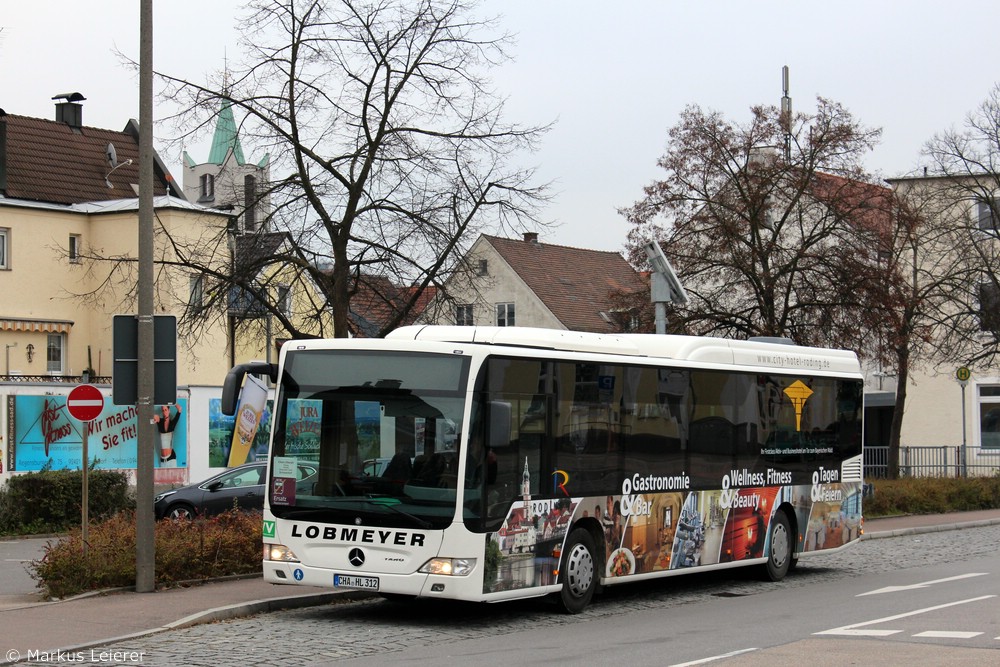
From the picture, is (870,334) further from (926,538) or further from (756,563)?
(756,563)

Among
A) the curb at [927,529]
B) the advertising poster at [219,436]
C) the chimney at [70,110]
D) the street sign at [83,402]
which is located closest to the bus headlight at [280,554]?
the street sign at [83,402]

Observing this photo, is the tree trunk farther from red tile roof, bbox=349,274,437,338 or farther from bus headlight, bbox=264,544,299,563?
bus headlight, bbox=264,544,299,563

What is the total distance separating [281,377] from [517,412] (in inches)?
97.2

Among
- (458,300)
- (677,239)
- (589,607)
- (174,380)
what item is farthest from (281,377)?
(677,239)

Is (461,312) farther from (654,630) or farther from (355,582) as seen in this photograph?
(654,630)

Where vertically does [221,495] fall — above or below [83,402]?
below

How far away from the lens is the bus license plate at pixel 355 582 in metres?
12.8

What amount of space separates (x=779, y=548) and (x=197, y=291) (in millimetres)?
10099

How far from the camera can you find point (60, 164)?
4888cm

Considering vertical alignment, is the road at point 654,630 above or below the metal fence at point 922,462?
above

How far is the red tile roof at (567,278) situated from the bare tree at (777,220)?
33.5 metres

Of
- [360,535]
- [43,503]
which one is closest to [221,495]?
[43,503]

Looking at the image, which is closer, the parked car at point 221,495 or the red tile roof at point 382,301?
the red tile roof at point 382,301

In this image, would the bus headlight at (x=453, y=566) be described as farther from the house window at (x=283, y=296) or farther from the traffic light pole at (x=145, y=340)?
the house window at (x=283, y=296)
